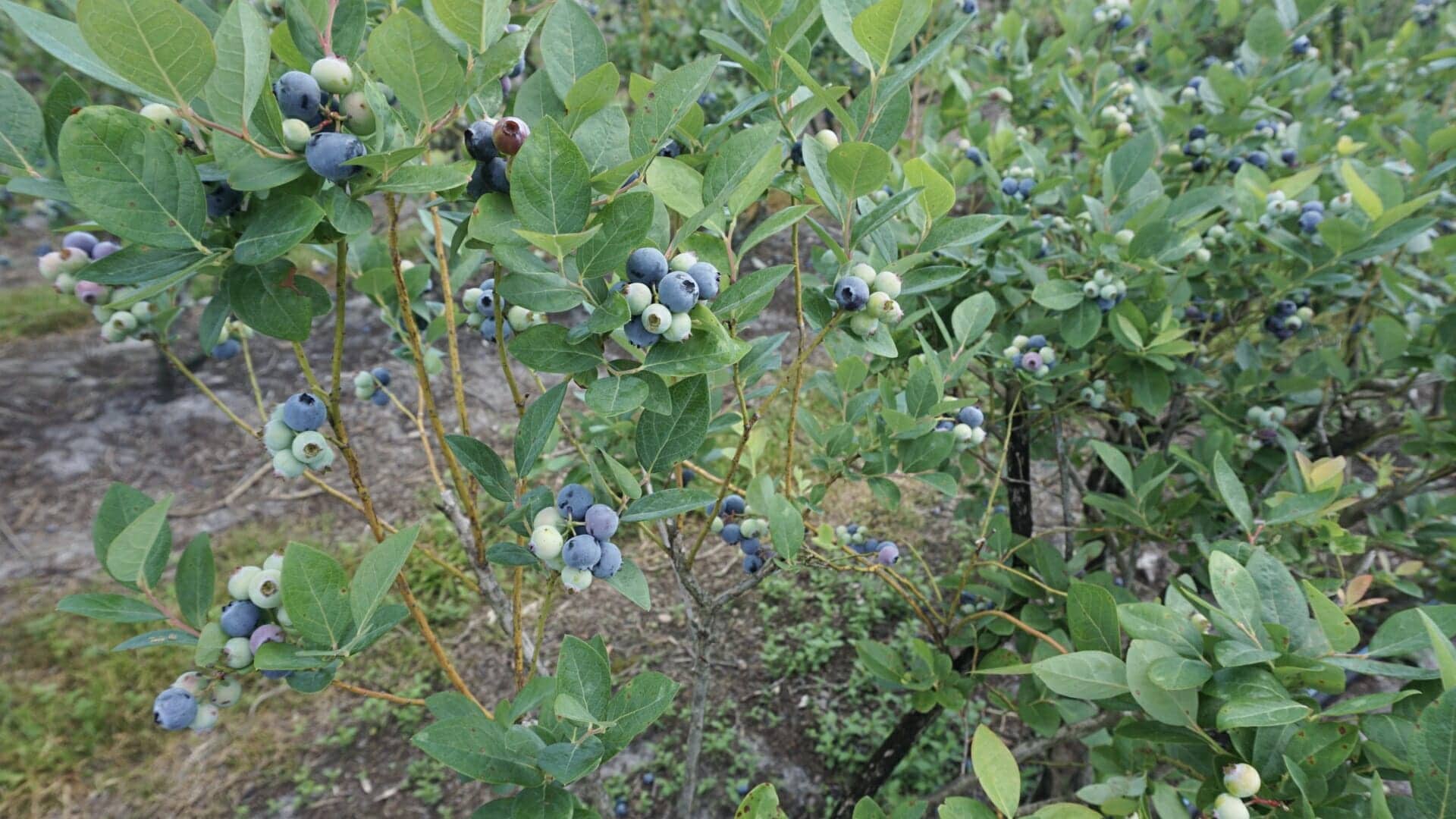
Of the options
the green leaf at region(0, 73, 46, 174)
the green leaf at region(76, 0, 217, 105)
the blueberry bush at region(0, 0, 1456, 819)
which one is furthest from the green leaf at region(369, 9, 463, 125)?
the green leaf at region(0, 73, 46, 174)

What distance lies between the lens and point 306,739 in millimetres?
2418

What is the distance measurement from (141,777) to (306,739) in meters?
0.49

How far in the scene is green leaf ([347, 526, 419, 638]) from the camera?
2.40 feet

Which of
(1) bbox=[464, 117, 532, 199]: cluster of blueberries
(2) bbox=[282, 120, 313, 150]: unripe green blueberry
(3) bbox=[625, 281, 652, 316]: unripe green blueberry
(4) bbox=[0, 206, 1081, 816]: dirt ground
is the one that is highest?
(2) bbox=[282, 120, 313, 150]: unripe green blueberry

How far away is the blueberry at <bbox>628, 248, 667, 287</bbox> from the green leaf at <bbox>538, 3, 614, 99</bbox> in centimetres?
20

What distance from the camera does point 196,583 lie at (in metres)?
0.86

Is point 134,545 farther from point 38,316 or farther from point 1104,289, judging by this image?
point 38,316

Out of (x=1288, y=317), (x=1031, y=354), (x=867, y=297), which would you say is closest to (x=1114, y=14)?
(x=1288, y=317)

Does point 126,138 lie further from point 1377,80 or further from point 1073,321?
point 1377,80

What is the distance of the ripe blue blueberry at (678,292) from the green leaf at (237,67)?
34 centimetres

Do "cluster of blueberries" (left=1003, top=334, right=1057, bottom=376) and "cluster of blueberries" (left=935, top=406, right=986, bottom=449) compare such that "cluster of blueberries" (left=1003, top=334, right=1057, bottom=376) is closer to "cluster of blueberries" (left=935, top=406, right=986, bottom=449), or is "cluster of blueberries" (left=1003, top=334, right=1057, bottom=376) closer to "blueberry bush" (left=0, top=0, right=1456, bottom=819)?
"blueberry bush" (left=0, top=0, right=1456, bottom=819)

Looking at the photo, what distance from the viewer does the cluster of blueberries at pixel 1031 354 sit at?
4.73 feet

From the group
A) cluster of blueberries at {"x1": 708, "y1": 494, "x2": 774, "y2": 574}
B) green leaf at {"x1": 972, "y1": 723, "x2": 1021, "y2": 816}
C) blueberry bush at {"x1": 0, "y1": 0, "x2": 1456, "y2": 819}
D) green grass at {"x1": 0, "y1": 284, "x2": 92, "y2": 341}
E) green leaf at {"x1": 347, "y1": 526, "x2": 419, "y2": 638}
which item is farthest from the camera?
green grass at {"x1": 0, "y1": 284, "x2": 92, "y2": 341}

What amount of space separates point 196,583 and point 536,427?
45 cm
